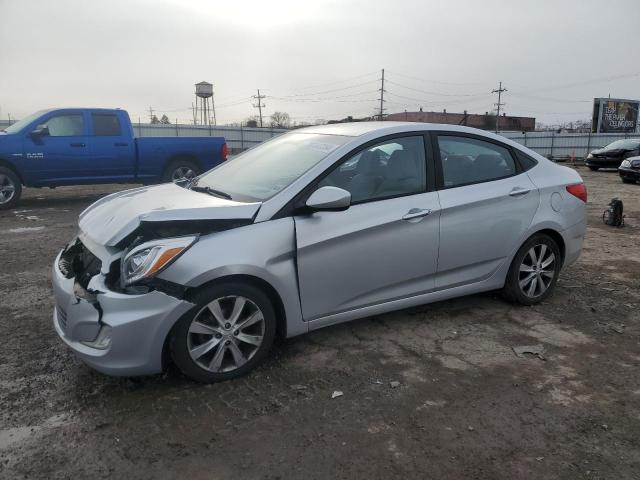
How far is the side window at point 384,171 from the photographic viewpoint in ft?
11.9

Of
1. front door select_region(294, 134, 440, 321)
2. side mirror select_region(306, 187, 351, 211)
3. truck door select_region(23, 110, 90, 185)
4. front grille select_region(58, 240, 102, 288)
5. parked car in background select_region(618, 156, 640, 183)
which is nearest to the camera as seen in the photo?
front grille select_region(58, 240, 102, 288)

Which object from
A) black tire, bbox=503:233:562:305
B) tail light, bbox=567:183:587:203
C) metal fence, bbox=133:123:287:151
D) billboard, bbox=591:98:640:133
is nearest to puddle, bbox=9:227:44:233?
black tire, bbox=503:233:562:305

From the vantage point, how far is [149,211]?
10.6 ft

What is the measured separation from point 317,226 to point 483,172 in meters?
1.73

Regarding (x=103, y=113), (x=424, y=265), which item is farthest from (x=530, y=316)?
(x=103, y=113)

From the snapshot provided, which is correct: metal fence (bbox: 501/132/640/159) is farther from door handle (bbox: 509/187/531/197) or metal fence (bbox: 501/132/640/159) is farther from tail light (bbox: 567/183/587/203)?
door handle (bbox: 509/187/531/197)

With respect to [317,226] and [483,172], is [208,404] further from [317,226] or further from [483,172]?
[483,172]

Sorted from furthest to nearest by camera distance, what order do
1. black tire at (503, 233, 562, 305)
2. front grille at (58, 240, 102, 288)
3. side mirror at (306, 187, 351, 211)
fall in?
black tire at (503, 233, 562, 305), side mirror at (306, 187, 351, 211), front grille at (58, 240, 102, 288)

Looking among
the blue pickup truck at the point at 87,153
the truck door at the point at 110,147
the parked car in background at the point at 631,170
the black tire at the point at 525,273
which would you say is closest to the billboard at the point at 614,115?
the parked car in background at the point at 631,170

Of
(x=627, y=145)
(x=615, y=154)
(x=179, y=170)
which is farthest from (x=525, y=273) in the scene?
(x=627, y=145)

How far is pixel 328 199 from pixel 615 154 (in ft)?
67.1

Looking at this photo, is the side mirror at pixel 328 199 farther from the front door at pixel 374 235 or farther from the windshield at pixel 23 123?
the windshield at pixel 23 123

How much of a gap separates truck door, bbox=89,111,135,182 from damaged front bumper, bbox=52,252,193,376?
26.9 ft

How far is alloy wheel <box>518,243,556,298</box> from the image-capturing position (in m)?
4.51
